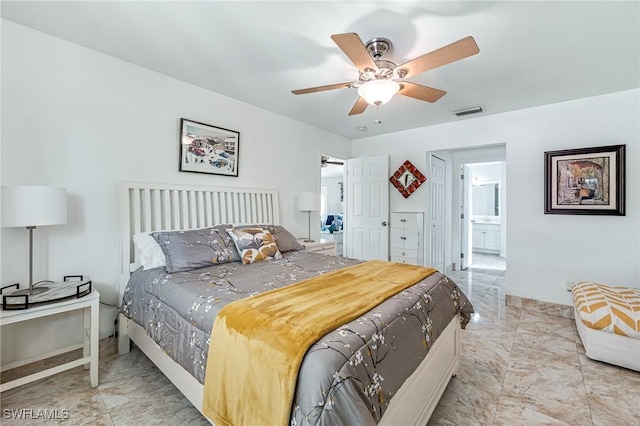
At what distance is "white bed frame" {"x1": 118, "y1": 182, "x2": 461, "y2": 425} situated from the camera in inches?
59.7

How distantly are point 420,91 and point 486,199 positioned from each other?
6.60 meters

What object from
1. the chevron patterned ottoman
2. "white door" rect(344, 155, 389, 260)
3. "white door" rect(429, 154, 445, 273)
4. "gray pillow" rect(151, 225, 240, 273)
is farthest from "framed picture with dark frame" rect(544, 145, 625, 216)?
"gray pillow" rect(151, 225, 240, 273)

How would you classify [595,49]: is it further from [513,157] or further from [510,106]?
[513,157]

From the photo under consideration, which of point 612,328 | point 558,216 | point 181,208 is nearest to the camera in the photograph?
point 612,328

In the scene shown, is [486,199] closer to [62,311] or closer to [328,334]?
[328,334]

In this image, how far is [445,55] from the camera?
65.7 inches

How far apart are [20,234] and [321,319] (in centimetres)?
240

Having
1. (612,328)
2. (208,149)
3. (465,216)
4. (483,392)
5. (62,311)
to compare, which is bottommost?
(483,392)

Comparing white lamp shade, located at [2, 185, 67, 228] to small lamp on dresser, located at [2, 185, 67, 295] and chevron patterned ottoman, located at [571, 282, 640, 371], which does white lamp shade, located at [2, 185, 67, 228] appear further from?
chevron patterned ottoman, located at [571, 282, 640, 371]

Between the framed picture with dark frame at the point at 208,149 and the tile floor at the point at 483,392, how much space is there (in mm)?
1868

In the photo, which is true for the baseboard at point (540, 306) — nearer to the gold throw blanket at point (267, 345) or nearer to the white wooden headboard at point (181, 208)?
the gold throw blanket at point (267, 345)

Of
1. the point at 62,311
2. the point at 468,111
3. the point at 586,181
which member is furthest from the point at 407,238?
the point at 62,311

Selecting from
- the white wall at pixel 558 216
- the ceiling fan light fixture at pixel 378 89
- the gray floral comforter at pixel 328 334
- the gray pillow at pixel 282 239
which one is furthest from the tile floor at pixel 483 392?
the ceiling fan light fixture at pixel 378 89

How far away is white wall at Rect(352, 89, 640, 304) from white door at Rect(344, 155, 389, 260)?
127cm
